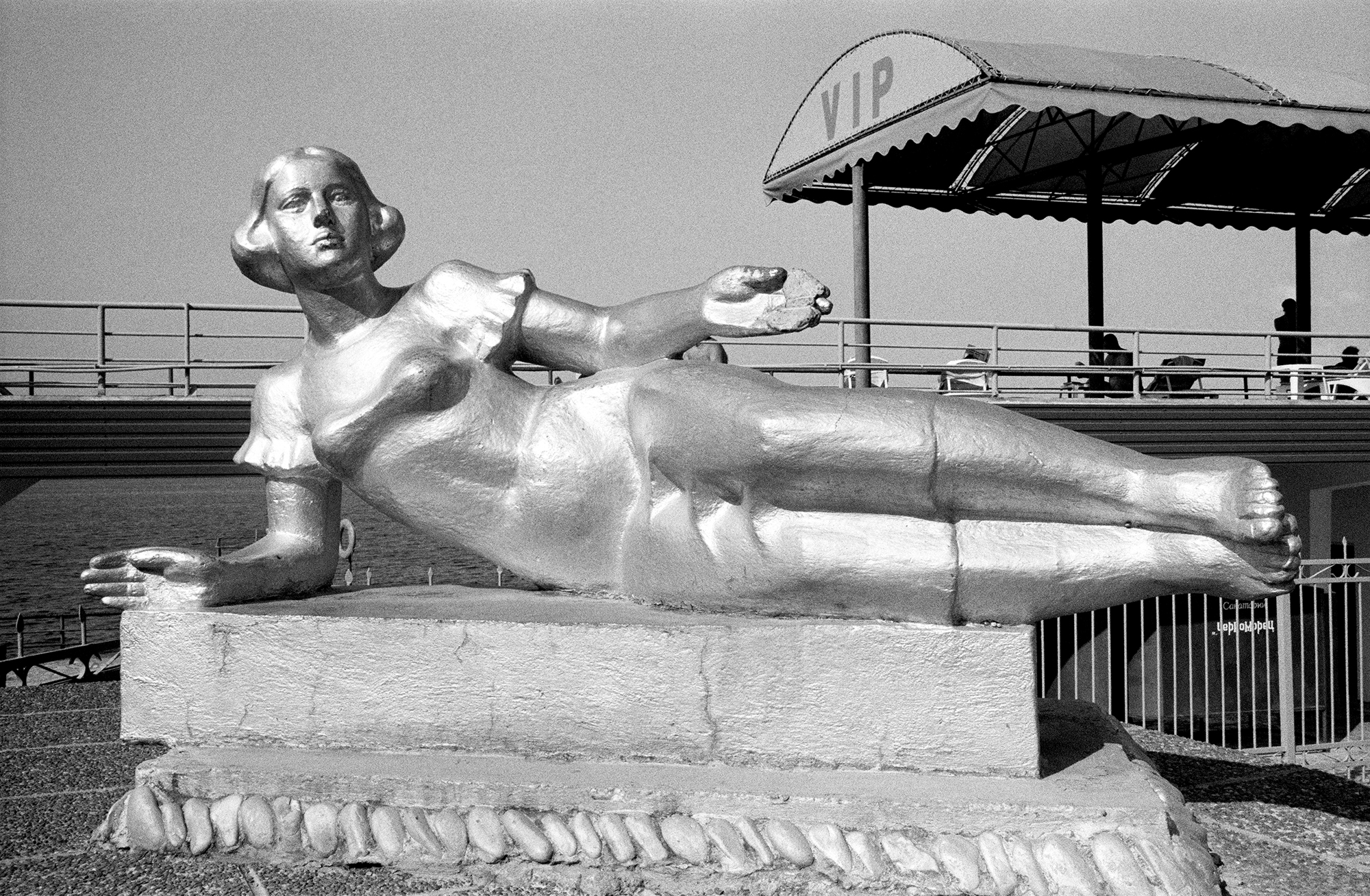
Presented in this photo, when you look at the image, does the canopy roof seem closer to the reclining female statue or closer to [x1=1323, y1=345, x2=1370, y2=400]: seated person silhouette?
[x1=1323, y1=345, x2=1370, y2=400]: seated person silhouette

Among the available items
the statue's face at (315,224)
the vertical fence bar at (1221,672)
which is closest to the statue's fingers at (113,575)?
the statue's face at (315,224)

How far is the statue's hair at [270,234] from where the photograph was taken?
11.1 ft

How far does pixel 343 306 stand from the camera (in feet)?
11.3

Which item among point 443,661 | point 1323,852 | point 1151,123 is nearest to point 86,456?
point 443,661

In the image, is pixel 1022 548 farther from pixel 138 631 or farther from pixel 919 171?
pixel 919 171

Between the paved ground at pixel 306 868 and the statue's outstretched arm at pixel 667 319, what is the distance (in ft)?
4.80

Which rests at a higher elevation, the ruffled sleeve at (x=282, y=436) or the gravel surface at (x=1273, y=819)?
the ruffled sleeve at (x=282, y=436)

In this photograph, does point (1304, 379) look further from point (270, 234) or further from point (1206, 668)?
point (270, 234)

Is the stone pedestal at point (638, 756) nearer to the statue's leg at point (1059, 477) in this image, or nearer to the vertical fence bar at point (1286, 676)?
the statue's leg at point (1059, 477)

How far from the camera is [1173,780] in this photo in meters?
4.31

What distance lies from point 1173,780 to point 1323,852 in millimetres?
925

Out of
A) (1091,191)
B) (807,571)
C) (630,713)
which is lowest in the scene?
(630,713)

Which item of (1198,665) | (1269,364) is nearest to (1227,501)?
(1198,665)

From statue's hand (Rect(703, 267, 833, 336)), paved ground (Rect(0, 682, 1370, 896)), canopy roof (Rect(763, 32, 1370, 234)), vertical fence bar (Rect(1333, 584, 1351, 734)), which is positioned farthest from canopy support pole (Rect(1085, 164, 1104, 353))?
statue's hand (Rect(703, 267, 833, 336))
